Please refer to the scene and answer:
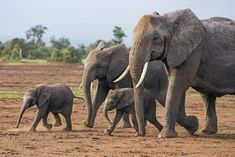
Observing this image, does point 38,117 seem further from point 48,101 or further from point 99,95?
point 99,95

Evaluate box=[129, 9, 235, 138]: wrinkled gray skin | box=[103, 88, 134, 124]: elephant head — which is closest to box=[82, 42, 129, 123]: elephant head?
box=[103, 88, 134, 124]: elephant head

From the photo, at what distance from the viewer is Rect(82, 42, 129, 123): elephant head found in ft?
51.5

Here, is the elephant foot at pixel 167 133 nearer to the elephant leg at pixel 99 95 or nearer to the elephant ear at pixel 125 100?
the elephant ear at pixel 125 100

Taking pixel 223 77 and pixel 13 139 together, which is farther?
pixel 223 77

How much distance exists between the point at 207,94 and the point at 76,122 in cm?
367

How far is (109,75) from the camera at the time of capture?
52.3 ft

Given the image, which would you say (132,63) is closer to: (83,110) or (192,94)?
(83,110)

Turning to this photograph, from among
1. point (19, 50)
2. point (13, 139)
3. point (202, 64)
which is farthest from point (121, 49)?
point (19, 50)

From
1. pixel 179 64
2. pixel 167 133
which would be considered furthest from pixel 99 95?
pixel 179 64

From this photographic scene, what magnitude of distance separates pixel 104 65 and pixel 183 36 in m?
3.41

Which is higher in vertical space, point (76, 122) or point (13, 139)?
point (13, 139)

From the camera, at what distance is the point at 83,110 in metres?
19.7

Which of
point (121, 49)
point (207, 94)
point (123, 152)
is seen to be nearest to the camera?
point (123, 152)

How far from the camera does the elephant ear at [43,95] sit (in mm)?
14346
